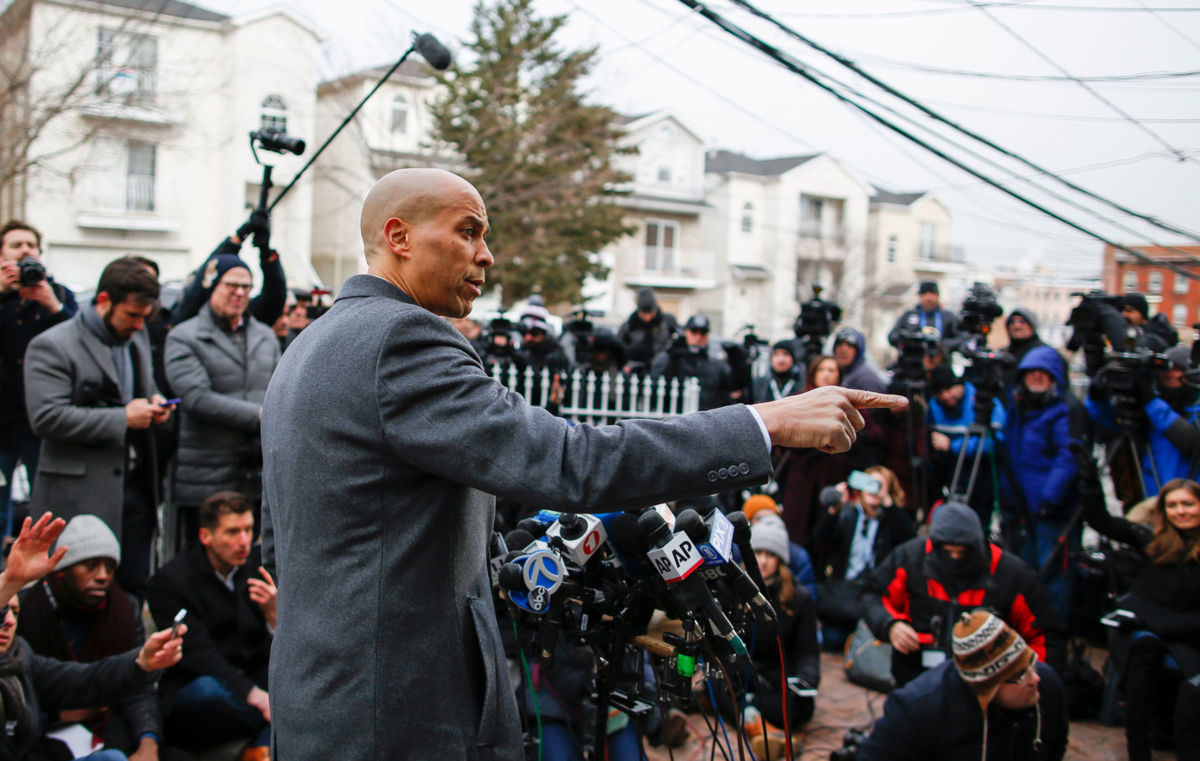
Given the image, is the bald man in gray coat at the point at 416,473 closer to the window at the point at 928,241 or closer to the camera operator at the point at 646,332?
the camera operator at the point at 646,332

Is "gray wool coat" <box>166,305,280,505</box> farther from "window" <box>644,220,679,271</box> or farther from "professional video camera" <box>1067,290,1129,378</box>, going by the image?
"window" <box>644,220,679,271</box>

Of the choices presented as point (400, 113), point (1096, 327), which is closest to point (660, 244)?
point (400, 113)

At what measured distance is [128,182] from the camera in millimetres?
23391

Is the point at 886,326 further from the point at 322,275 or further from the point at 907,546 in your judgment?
the point at 907,546

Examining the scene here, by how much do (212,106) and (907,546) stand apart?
22065 mm

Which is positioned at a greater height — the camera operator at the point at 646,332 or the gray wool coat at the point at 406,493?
the camera operator at the point at 646,332

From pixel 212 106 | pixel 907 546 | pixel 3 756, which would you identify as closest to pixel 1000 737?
pixel 907 546

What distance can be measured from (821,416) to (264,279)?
4.60 metres

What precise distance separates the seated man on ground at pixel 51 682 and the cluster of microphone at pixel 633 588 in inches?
73.9

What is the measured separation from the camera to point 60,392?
4.41 meters

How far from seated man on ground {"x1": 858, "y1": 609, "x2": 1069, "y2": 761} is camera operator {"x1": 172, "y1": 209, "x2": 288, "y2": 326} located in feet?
12.6

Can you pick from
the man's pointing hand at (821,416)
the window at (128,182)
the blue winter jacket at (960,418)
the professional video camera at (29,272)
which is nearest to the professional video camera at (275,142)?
the professional video camera at (29,272)

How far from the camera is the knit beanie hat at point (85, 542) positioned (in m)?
3.88

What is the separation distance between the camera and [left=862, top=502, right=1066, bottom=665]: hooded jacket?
474cm
